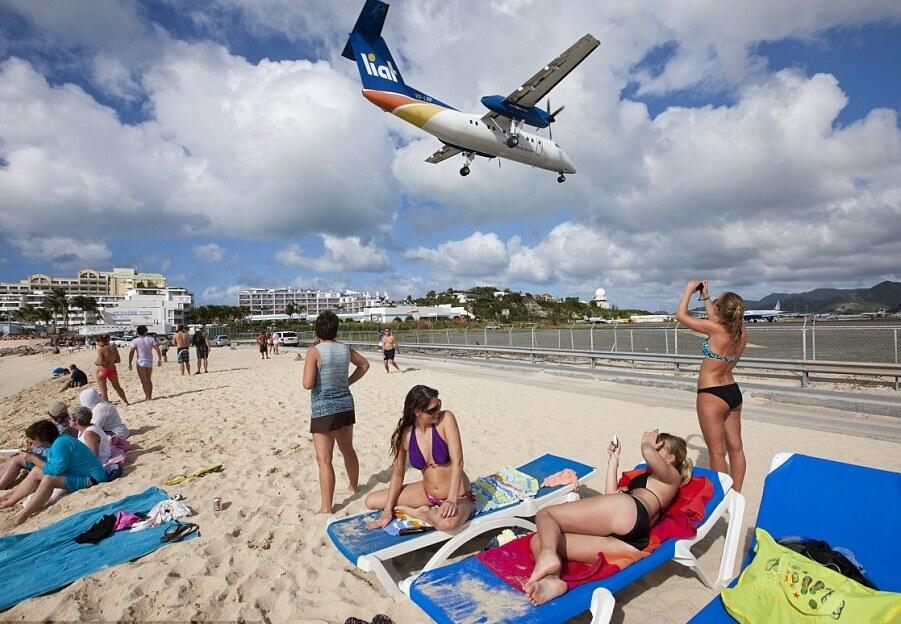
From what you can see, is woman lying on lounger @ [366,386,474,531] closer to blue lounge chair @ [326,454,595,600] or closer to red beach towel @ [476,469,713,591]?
blue lounge chair @ [326,454,595,600]

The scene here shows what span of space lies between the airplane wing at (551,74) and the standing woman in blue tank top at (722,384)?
474 inches

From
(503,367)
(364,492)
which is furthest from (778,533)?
(503,367)

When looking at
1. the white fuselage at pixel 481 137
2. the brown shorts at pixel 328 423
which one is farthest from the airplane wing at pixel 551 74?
the brown shorts at pixel 328 423

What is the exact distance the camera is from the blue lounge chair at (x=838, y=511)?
95.4 inches

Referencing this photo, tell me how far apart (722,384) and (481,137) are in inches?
545

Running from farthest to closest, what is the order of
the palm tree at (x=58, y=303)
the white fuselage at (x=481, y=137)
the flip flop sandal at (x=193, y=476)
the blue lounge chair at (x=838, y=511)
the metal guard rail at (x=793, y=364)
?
the palm tree at (x=58, y=303)
the white fuselage at (x=481, y=137)
the metal guard rail at (x=793, y=364)
the flip flop sandal at (x=193, y=476)
the blue lounge chair at (x=838, y=511)

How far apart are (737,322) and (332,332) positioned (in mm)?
3410

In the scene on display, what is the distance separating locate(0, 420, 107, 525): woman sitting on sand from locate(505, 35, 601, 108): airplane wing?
1435 centimetres

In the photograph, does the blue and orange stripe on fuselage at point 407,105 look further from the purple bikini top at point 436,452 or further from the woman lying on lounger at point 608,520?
the woman lying on lounger at point 608,520

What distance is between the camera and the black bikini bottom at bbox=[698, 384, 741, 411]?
3.59 metres

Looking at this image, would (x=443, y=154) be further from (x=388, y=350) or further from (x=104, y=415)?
(x=104, y=415)

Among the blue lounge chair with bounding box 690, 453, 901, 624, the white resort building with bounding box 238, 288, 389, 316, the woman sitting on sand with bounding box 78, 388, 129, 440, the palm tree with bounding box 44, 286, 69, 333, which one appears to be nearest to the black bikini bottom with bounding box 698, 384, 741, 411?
the blue lounge chair with bounding box 690, 453, 901, 624

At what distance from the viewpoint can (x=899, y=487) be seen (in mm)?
2709

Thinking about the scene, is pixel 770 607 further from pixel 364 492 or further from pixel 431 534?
pixel 364 492
